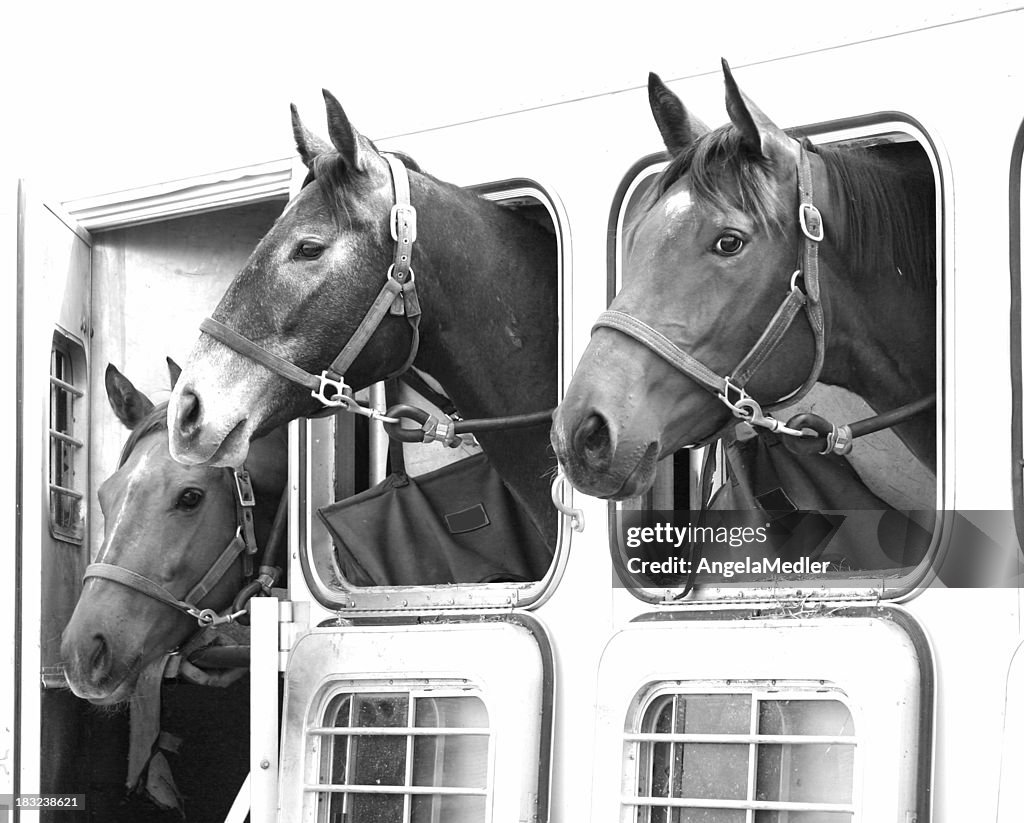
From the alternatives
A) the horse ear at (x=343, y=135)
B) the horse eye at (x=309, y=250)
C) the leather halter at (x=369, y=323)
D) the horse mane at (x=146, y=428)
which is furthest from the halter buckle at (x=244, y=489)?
the horse ear at (x=343, y=135)

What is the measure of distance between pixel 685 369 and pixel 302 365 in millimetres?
895

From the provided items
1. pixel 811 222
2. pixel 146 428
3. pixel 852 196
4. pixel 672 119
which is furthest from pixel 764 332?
pixel 146 428

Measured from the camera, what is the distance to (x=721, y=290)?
265cm

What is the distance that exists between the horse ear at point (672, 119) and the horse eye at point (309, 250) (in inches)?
30.5

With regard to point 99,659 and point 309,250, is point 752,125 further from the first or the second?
point 99,659

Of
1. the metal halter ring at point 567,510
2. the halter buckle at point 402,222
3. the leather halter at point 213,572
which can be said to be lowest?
the leather halter at point 213,572

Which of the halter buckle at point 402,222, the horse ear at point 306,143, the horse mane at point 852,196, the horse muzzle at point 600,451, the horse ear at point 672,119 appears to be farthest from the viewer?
the horse ear at point 306,143

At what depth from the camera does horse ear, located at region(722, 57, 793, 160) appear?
2578 mm

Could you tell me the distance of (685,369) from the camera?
2607 millimetres

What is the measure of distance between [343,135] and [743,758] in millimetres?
1488

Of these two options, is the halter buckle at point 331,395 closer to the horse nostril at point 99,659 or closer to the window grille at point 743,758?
the window grille at point 743,758

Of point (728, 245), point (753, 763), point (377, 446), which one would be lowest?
point (753, 763)

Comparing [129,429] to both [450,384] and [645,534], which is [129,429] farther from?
[645,534]

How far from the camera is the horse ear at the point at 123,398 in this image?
4.33 m
